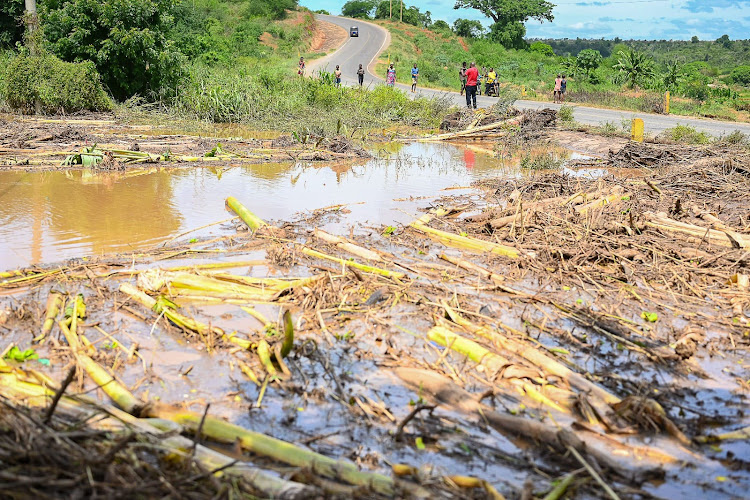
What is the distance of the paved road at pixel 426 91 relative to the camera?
2206 centimetres

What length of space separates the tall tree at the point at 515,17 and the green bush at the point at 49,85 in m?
58.9

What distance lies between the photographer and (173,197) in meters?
10.5

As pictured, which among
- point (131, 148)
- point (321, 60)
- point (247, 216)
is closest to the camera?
point (247, 216)

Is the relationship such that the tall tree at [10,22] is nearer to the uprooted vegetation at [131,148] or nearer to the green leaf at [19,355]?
the uprooted vegetation at [131,148]

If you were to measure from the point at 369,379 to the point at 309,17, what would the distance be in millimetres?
74531

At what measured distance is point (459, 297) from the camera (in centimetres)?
614

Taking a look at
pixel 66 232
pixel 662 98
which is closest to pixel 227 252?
pixel 66 232

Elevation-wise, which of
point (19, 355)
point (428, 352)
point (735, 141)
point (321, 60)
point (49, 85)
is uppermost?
point (321, 60)

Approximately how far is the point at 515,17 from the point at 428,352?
75.0 m

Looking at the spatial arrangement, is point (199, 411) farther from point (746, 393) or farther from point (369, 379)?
point (746, 393)

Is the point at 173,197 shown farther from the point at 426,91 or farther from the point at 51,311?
the point at 426,91

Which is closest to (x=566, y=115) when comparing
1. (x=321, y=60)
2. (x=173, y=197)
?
(x=173, y=197)

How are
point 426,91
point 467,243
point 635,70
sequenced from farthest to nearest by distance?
point 635,70 → point 426,91 → point 467,243

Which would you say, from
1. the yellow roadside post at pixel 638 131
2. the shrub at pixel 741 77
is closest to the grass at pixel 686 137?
the yellow roadside post at pixel 638 131
